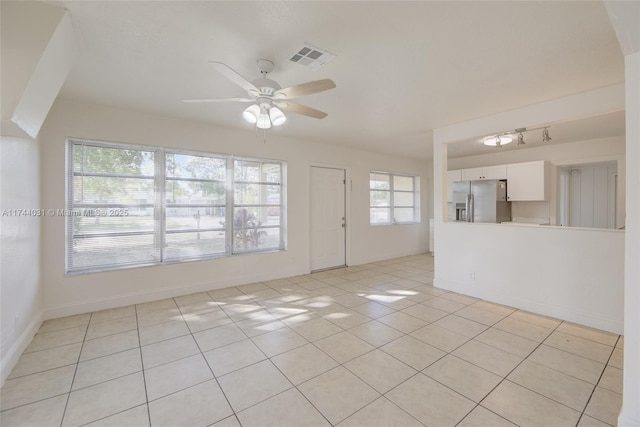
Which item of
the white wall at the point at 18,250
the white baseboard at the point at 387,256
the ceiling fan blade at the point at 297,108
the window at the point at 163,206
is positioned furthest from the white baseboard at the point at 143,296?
the ceiling fan blade at the point at 297,108

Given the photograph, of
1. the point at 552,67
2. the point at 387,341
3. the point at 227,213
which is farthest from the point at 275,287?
the point at 552,67

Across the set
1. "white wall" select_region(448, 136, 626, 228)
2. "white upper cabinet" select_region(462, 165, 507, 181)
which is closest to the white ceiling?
"white wall" select_region(448, 136, 626, 228)

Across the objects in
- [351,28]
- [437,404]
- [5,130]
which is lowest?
[437,404]

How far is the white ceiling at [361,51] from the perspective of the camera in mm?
1775

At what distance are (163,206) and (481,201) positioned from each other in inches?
232

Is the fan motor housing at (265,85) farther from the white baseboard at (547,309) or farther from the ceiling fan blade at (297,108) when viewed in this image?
the white baseboard at (547,309)

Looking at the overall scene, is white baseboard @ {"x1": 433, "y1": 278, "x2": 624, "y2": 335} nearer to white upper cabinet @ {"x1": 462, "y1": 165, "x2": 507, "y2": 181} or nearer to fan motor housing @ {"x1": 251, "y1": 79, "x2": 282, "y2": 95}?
white upper cabinet @ {"x1": 462, "y1": 165, "x2": 507, "y2": 181}

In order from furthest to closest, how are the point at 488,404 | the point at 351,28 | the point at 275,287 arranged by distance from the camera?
the point at 275,287 → the point at 351,28 → the point at 488,404

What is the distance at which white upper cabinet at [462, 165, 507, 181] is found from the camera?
17.9 ft

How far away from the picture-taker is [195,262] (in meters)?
4.09

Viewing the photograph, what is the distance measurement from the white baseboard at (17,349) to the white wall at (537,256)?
4.93 metres

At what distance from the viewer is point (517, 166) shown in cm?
526

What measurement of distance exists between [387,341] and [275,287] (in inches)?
88.2

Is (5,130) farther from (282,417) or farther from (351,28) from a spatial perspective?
(282,417)
